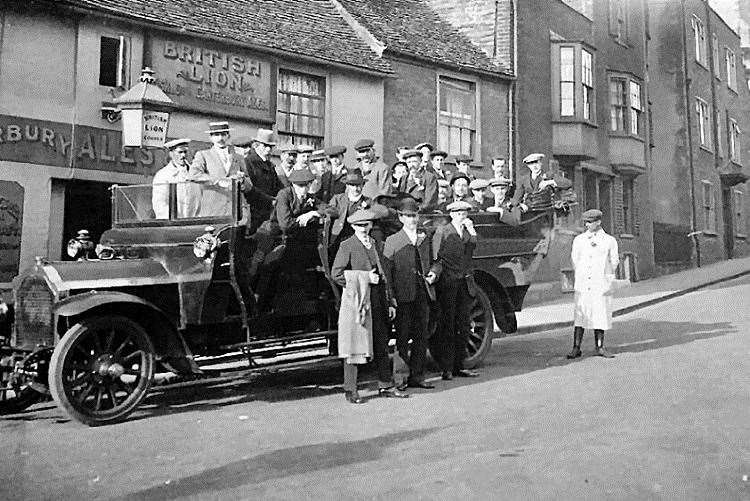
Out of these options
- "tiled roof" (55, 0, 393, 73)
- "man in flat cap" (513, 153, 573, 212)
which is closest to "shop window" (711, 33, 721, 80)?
"tiled roof" (55, 0, 393, 73)

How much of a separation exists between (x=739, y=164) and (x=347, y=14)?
22.5 m

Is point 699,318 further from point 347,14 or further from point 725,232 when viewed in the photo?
point 725,232

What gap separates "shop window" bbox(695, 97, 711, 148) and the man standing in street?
76.1 feet

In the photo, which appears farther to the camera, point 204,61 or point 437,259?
point 204,61

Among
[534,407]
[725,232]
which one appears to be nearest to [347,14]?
[534,407]

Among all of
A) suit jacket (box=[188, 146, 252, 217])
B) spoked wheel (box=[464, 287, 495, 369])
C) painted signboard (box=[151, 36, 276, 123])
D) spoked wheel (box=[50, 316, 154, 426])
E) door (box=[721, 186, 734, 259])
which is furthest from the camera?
door (box=[721, 186, 734, 259])

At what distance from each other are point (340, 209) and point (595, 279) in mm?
3997

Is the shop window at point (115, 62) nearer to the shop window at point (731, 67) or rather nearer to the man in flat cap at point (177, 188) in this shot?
the man in flat cap at point (177, 188)

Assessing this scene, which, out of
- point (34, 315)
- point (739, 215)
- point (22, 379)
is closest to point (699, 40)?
point (739, 215)

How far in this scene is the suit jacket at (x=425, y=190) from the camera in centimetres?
855

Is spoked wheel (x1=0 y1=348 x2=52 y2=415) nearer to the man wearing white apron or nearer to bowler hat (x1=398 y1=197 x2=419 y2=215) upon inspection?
bowler hat (x1=398 y1=197 x2=419 y2=215)

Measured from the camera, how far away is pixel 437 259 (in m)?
7.80

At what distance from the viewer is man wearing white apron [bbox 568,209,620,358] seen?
9.52 meters

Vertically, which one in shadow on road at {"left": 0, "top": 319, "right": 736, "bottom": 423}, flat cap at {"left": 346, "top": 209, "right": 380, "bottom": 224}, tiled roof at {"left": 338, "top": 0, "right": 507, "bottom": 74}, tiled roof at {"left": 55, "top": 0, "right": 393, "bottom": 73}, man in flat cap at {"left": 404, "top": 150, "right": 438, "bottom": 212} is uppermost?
tiled roof at {"left": 338, "top": 0, "right": 507, "bottom": 74}
